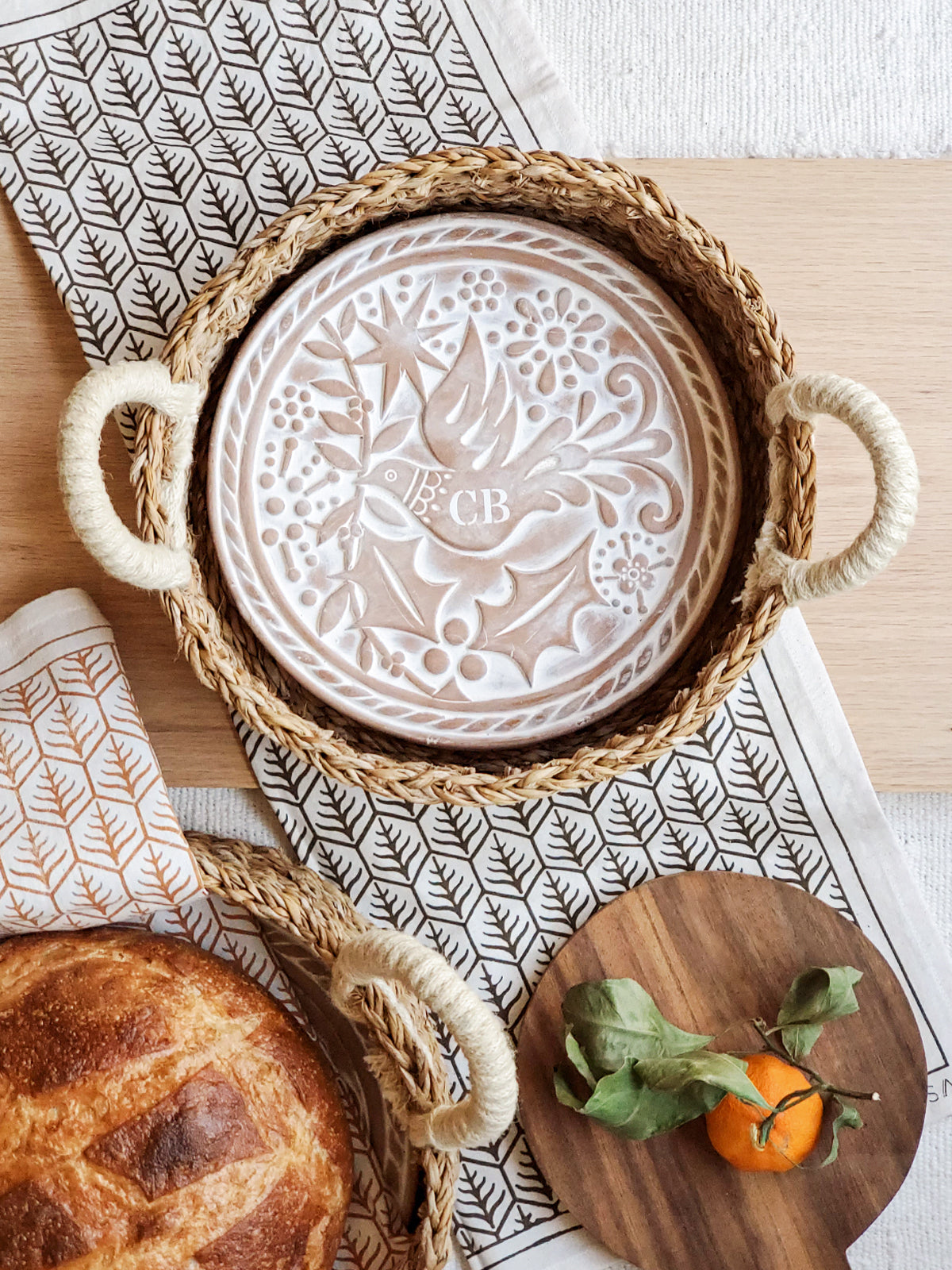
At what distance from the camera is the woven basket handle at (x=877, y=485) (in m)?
0.71

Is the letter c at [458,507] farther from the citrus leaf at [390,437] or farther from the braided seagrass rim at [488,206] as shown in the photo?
the braided seagrass rim at [488,206]

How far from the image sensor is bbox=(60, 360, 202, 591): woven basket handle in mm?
678

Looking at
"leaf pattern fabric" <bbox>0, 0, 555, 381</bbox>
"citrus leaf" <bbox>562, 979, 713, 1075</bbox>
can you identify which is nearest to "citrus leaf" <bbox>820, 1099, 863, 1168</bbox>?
"citrus leaf" <bbox>562, 979, 713, 1075</bbox>

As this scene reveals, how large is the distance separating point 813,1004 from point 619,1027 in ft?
0.56

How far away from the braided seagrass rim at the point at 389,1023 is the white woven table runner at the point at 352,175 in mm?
67

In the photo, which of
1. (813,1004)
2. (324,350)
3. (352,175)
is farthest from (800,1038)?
(352,175)

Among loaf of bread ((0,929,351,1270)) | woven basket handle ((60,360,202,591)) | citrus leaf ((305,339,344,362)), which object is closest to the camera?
woven basket handle ((60,360,202,591))

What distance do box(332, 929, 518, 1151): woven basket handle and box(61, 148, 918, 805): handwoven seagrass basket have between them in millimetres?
127

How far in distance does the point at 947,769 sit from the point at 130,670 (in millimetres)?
743

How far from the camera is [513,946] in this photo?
0.93 metres

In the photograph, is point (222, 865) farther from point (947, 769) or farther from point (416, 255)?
point (947, 769)

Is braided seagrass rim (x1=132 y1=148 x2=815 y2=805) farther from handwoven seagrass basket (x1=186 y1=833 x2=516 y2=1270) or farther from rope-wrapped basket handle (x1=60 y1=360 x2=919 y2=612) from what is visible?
handwoven seagrass basket (x1=186 y1=833 x2=516 y2=1270)

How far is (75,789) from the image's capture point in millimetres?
840

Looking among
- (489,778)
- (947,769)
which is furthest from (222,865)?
(947,769)
